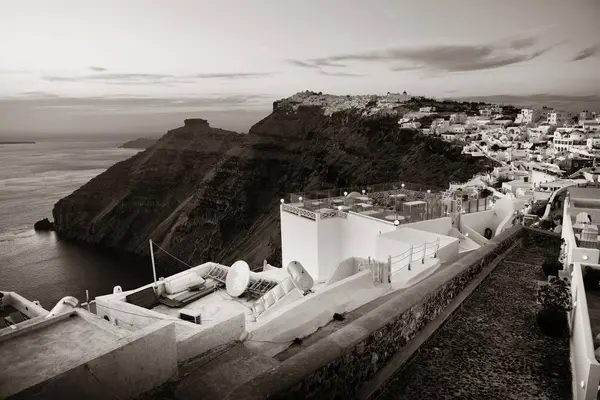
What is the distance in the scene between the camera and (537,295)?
7.69 metres

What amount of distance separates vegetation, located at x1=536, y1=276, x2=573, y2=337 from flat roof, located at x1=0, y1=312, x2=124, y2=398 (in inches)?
247

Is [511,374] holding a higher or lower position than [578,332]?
lower

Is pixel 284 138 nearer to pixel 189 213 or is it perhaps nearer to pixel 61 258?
pixel 189 213

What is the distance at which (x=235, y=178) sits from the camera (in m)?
57.4

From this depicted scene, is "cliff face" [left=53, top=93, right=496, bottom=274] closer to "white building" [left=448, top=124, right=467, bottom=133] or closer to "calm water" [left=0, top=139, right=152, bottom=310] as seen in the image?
"calm water" [left=0, top=139, right=152, bottom=310]

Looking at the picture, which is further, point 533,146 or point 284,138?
point 284,138

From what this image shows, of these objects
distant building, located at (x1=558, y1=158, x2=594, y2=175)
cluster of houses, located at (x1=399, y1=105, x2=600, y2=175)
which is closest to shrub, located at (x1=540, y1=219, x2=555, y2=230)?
cluster of houses, located at (x1=399, y1=105, x2=600, y2=175)

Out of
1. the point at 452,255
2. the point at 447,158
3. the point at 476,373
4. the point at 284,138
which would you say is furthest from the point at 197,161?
the point at 476,373

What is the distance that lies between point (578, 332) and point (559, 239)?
7.36m

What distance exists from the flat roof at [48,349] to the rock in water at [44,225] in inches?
2595

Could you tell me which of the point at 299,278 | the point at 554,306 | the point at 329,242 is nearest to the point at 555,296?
the point at 554,306

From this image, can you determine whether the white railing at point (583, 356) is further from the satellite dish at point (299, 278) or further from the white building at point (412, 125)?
the white building at point (412, 125)

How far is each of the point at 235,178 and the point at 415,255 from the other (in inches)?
1891

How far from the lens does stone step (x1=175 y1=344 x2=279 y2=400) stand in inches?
176
